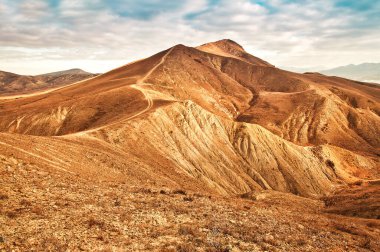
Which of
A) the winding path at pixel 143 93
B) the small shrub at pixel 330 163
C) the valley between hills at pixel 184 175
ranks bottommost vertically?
the small shrub at pixel 330 163

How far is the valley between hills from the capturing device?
16000 millimetres

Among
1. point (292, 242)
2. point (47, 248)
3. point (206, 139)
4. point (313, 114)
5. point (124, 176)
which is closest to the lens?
Result: point (47, 248)

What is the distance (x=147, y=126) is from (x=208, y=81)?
285 ft

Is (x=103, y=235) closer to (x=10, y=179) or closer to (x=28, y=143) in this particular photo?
(x=10, y=179)

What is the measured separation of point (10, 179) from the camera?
758 inches

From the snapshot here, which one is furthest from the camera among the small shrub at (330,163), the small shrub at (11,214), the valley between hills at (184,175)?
the small shrub at (330,163)

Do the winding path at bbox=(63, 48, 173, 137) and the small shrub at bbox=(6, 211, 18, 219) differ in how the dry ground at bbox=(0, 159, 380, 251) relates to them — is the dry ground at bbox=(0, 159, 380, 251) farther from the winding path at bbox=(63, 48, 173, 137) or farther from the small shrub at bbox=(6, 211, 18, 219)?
the winding path at bbox=(63, 48, 173, 137)

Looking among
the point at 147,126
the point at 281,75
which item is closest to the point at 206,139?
the point at 147,126

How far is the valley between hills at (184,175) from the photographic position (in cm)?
1600

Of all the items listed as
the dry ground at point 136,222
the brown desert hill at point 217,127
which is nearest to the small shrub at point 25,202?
the dry ground at point 136,222

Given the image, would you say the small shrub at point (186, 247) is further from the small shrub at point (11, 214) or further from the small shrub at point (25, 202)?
the small shrub at point (25, 202)

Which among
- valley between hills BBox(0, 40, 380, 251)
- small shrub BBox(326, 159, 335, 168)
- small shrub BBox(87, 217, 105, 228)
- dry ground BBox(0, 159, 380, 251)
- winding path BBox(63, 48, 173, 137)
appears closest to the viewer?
dry ground BBox(0, 159, 380, 251)

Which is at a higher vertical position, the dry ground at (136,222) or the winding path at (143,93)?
the winding path at (143,93)

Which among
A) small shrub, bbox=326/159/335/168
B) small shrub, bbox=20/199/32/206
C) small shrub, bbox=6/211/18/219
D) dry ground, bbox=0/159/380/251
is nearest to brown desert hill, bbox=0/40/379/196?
small shrub, bbox=326/159/335/168
